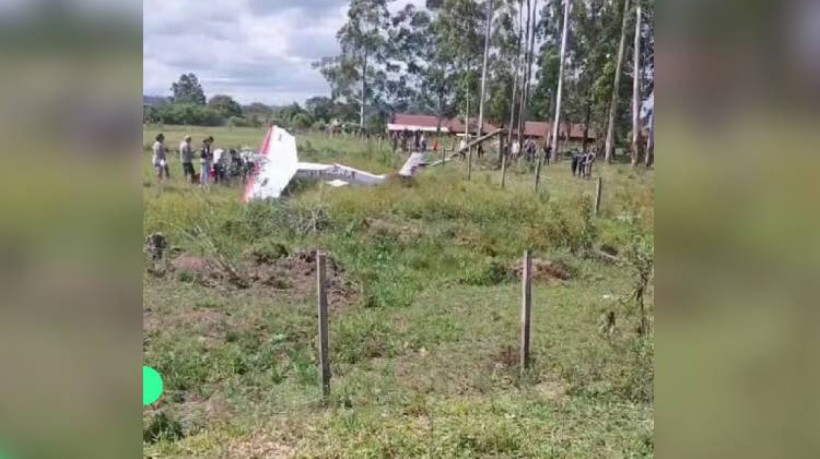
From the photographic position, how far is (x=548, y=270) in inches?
115

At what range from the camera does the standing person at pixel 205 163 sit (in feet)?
8.06

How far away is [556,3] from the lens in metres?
2.46

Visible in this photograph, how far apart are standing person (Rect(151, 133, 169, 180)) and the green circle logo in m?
0.60

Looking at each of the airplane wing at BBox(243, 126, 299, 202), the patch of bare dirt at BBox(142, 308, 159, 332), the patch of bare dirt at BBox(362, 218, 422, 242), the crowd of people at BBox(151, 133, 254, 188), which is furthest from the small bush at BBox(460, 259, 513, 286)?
the patch of bare dirt at BBox(142, 308, 159, 332)

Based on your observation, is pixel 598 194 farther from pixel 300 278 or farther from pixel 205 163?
pixel 205 163

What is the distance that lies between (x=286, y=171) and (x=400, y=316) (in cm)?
68

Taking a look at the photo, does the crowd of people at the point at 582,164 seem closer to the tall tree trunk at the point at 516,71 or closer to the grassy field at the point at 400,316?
the grassy field at the point at 400,316

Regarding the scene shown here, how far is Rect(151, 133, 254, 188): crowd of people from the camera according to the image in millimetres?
2328

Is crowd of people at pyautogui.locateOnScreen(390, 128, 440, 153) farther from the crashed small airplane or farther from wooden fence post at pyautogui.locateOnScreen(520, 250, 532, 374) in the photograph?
wooden fence post at pyautogui.locateOnScreen(520, 250, 532, 374)

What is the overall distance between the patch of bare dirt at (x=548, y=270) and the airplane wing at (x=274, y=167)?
0.98 meters

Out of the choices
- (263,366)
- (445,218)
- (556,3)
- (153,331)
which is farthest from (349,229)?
(556,3)

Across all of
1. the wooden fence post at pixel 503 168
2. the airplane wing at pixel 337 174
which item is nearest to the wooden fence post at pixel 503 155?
the wooden fence post at pixel 503 168

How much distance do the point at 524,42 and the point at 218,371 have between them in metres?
1.54
